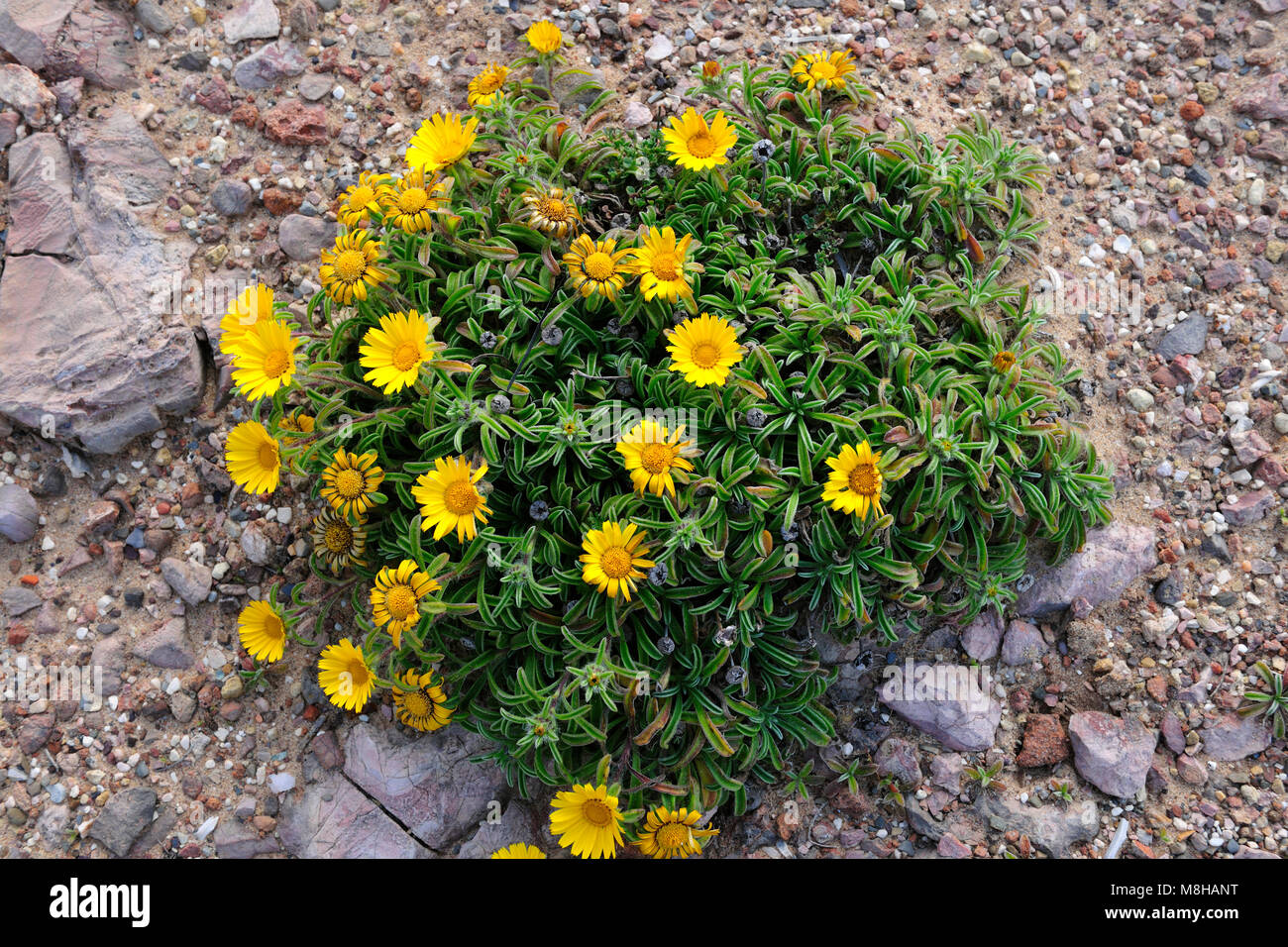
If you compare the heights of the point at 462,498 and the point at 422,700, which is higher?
the point at 462,498

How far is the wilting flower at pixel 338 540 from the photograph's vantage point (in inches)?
167

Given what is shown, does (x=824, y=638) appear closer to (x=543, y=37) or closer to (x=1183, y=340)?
(x=1183, y=340)

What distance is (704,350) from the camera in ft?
13.1

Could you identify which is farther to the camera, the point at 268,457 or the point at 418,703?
the point at 268,457

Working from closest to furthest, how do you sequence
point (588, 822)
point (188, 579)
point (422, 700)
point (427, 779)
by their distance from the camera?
point (588, 822) → point (422, 700) → point (427, 779) → point (188, 579)

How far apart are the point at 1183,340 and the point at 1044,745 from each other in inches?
93.6

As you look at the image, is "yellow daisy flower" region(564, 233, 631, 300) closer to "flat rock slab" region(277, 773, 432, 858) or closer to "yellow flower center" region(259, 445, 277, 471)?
"yellow flower center" region(259, 445, 277, 471)

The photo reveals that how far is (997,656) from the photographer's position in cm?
459

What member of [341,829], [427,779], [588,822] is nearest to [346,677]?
[427,779]

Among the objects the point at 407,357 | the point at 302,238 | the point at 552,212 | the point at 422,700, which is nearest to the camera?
the point at 407,357

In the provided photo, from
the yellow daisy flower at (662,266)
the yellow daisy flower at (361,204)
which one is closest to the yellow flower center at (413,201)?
the yellow daisy flower at (361,204)

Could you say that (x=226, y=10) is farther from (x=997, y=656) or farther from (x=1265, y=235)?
(x=1265, y=235)

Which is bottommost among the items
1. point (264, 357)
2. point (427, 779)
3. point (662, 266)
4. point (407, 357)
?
point (427, 779)

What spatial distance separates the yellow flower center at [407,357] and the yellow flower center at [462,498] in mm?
583
